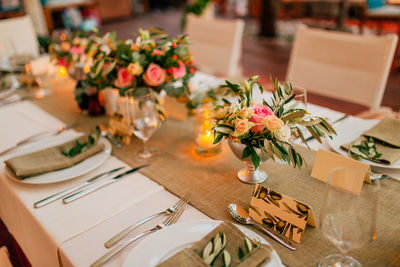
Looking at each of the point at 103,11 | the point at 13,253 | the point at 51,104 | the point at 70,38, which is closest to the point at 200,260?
the point at 13,253

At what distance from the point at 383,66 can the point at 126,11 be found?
826 cm

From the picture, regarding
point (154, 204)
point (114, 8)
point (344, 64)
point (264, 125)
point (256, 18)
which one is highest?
point (264, 125)

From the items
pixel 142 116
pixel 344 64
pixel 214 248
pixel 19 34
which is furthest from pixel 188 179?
pixel 19 34

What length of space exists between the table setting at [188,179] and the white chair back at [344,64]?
1.39ft

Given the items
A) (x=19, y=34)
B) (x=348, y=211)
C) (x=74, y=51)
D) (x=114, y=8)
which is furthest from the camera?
(x=114, y=8)

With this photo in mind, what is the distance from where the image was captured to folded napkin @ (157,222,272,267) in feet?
2.28

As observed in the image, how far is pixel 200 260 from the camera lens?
69cm

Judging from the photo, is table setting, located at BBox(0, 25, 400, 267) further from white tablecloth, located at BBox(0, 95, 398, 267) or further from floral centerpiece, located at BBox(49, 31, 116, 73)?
floral centerpiece, located at BBox(49, 31, 116, 73)

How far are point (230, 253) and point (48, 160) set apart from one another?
0.72m

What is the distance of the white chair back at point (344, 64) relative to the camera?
167cm

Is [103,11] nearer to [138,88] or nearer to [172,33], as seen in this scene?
[172,33]

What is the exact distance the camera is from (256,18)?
25.6ft

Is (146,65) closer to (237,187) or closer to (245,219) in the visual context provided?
(237,187)

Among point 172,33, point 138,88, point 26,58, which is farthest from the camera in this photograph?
point 172,33
